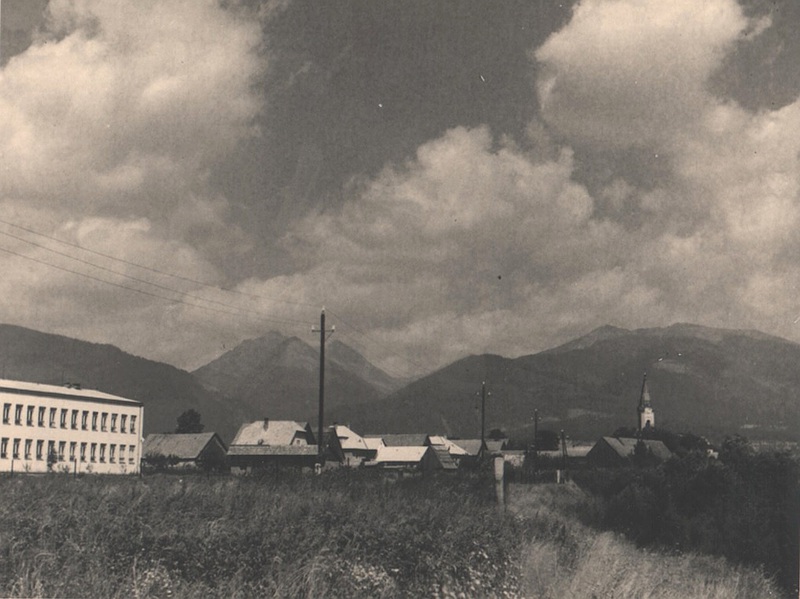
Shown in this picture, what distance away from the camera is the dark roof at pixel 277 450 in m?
47.7

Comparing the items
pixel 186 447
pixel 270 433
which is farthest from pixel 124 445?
pixel 270 433

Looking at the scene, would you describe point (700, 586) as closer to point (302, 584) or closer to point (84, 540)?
point (302, 584)

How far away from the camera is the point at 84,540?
35.1ft

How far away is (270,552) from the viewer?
10945mm

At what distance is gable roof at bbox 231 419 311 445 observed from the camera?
81.0 meters

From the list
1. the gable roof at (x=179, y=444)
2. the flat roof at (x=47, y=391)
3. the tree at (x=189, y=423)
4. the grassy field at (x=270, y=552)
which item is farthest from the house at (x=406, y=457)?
the grassy field at (x=270, y=552)

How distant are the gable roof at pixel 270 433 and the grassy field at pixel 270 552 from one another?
67061mm

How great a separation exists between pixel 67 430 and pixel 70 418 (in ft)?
3.01

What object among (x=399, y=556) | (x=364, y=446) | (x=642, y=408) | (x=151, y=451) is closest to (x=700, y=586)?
(x=399, y=556)

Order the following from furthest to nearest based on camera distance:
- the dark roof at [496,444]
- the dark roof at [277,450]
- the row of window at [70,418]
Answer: the dark roof at [496,444], the row of window at [70,418], the dark roof at [277,450]

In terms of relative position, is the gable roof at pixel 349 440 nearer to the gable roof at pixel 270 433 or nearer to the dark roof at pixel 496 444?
the dark roof at pixel 496 444

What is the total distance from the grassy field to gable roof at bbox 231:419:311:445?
67.1 m

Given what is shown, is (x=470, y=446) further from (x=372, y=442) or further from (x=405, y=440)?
(x=405, y=440)

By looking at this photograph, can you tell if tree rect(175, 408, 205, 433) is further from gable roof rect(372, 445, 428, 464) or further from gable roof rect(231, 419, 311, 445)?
gable roof rect(372, 445, 428, 464)
